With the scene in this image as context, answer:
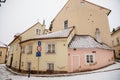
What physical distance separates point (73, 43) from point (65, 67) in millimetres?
2469

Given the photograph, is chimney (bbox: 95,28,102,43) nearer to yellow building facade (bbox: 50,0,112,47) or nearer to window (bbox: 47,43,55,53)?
yellow building facade (bbox: 50,0,112,47)

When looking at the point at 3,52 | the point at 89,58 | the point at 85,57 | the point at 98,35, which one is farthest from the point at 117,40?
the point at 3,52

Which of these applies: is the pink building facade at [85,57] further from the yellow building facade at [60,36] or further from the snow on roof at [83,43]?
the yellow building facade at [60,36]

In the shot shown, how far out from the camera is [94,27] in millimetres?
13820

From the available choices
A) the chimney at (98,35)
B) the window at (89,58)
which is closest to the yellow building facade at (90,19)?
the chimney at (98,35)

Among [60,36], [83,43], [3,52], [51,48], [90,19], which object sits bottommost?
[3,52]

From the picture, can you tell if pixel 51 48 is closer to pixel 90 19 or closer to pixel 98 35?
pixel 98 35

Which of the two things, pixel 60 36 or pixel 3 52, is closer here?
pixel 60 36

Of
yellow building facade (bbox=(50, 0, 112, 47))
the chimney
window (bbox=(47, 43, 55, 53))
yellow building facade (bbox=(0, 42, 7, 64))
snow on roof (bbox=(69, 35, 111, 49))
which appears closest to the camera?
window (bbox=(47, 43, 55, 53))

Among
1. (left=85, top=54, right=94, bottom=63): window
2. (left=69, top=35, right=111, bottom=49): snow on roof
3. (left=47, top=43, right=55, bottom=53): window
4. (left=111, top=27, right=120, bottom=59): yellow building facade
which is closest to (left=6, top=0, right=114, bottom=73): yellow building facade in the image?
(left=47, top=43, right=55, bottom=53): window

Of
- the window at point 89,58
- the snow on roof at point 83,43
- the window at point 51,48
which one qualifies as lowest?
the window at point 89,58

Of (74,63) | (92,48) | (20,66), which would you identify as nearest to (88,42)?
(92,48)

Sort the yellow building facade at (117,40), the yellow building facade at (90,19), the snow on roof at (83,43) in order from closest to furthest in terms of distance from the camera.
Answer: the snow on roof at (83,43)
the yellow building facade at (90,19)
the yellow building facade at (117,40)

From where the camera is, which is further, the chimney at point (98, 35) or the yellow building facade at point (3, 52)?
the yellow building facade at point (3, 52)
